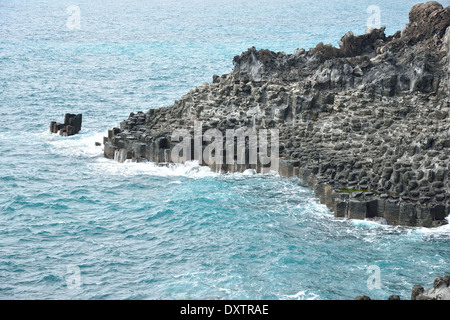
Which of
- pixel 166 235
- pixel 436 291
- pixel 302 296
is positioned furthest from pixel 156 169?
pixel 436 291

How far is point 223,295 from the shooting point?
1651 inches

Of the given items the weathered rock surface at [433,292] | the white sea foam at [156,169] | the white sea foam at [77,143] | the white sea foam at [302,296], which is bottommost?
the white sea foam at [302,296]

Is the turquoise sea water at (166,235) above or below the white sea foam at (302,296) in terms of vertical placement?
above

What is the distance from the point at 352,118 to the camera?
62000mm

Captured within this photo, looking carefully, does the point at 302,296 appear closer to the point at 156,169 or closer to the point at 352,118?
the point at 352,118

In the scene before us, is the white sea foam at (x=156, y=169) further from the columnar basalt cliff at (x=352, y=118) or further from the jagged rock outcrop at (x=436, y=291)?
the jagged rock outcrop at (x=436, y=291)

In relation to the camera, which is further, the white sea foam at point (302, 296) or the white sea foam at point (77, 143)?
the white sea foam at point (77, 143)

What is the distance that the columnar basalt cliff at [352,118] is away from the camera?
52875mm

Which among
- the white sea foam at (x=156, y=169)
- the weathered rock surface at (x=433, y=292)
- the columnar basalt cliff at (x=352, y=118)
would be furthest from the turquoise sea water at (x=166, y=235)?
the weathered rock surface at (x=433, y=292)

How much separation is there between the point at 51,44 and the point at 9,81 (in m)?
42.4

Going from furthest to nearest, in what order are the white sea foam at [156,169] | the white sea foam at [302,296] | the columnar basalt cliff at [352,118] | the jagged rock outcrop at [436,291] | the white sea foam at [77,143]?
the white sea foam at [77,143] < the white sea foam at [156,169] < the columnar basalt cliff at [352,118] < the white sea foam at [302,296] < the jagged rock outcrop at [436,291]
